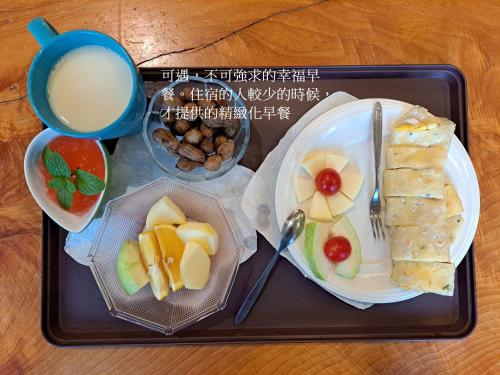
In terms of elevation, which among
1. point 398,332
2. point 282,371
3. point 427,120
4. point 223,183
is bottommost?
point 282,371

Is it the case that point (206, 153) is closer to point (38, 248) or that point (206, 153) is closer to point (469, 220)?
point (38, 248)

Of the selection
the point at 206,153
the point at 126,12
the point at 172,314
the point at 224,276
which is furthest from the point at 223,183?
the point at 126,12

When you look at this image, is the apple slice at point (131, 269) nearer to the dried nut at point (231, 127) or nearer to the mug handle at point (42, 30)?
the dried nut at point (231, 127)

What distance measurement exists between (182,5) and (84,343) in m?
1.09

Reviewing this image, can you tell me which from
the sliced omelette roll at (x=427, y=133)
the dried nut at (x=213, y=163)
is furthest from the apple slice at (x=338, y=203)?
the dried nut at (x=213, y=163)

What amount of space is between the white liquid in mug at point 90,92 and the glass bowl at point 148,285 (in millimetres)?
236

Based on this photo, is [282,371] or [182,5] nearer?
[282,371]

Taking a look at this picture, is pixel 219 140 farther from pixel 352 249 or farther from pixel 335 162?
pixel 352 249

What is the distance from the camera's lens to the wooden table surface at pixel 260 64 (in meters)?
1.34

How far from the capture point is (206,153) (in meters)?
1.31

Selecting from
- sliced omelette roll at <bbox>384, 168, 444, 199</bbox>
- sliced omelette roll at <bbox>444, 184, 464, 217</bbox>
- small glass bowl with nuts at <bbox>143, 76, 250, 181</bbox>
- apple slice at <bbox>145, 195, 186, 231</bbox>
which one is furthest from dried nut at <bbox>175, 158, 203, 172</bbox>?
sliced omelette roll at <bbox>444, 184, 464, 217</bbox>

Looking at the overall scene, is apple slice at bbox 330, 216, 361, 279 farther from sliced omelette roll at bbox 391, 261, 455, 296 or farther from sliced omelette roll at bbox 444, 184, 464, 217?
sliced omelette roll at bbox 444, 184, 464, 217


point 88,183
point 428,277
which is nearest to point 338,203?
point 428,277

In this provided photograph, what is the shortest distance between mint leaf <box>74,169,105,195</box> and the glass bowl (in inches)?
2.6
